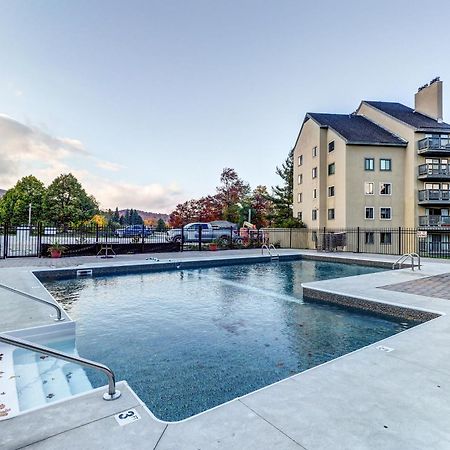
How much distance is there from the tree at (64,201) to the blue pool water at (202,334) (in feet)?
114

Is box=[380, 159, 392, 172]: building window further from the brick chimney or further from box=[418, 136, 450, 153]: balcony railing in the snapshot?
the brick chimney

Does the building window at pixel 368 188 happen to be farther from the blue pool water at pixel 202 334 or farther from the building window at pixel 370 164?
the blue pool water at pixel 202 334

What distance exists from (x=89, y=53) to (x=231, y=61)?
6618 mm

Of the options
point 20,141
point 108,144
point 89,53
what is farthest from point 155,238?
point 89,53

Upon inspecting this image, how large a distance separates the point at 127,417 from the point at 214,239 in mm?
19434

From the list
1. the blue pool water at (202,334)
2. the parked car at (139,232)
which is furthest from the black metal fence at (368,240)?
the blue pool water at (202,334)

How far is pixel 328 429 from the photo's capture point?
1.96 meters

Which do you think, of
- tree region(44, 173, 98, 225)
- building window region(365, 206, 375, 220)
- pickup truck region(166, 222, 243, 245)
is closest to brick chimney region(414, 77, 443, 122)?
building window region(365, 206, 375, 220)

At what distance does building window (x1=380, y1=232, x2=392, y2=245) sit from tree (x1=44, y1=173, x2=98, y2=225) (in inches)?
1417

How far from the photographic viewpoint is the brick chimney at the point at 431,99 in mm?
22984

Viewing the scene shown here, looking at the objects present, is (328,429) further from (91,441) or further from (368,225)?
(368,225)

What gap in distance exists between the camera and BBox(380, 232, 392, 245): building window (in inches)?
841

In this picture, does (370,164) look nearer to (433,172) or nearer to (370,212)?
(370,212)

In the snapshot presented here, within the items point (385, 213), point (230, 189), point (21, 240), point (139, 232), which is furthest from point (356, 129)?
point (21, 240)
